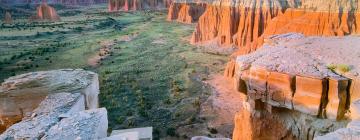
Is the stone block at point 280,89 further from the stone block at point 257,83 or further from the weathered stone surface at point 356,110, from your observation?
the weathered stone surface at point 356,110

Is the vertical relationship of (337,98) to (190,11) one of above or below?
below

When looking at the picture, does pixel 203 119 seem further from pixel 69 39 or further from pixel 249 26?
pixel 69 39

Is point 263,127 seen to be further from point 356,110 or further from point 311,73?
point 356,110

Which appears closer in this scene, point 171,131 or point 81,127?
point 81,127

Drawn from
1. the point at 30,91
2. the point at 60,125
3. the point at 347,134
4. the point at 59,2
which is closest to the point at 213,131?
the point at 30,91

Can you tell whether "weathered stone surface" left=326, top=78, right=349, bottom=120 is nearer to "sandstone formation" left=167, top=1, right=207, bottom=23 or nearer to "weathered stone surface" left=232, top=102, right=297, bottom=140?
"weathered stone surface" left=232, top=102, right=297, bottom=140

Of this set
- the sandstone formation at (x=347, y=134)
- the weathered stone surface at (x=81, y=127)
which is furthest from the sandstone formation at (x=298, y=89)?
the weathered stone surface at (x=81, y=127)
